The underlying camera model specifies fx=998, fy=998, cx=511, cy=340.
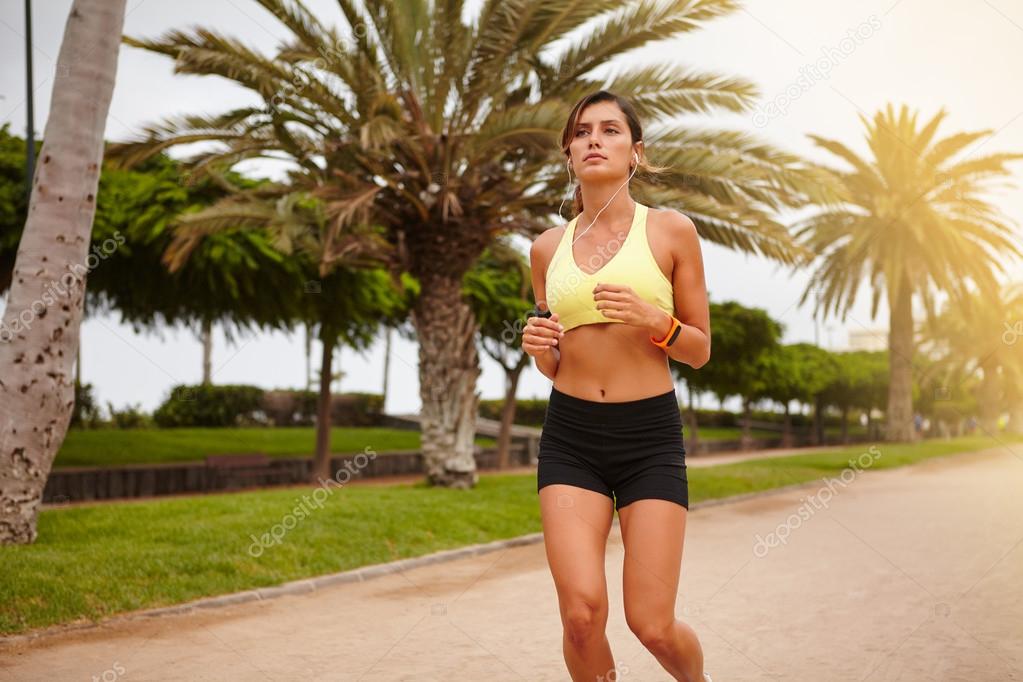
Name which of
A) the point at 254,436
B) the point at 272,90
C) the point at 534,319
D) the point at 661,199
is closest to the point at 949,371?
the point at 254,436

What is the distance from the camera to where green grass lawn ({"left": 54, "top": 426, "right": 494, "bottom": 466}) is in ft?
69.6

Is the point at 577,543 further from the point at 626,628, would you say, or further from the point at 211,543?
the point at 211,543

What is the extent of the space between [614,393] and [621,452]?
0.19m

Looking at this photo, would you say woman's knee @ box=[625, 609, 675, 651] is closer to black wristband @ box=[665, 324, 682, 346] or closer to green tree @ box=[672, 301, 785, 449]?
black wristband @ box=[665, 324, 682, 346]

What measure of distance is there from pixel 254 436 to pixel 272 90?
17.8 m

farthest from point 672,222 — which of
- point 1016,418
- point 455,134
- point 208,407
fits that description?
point 1016,418

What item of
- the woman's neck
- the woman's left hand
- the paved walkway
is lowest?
the paved walkway

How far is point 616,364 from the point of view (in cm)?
316

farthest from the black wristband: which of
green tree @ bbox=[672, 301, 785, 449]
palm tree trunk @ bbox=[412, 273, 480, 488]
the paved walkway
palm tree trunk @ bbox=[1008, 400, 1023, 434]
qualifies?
palm tree trunk @ bbox=[1008, 400, 1023, 434]

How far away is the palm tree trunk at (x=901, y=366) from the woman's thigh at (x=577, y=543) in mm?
28472

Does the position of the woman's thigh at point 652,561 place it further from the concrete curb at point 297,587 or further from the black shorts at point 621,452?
the concrete curb at point 297,587

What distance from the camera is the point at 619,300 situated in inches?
115

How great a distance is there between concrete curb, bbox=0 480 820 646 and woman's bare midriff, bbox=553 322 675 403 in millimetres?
4654

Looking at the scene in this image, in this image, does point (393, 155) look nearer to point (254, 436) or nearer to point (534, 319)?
point (534, 319)
